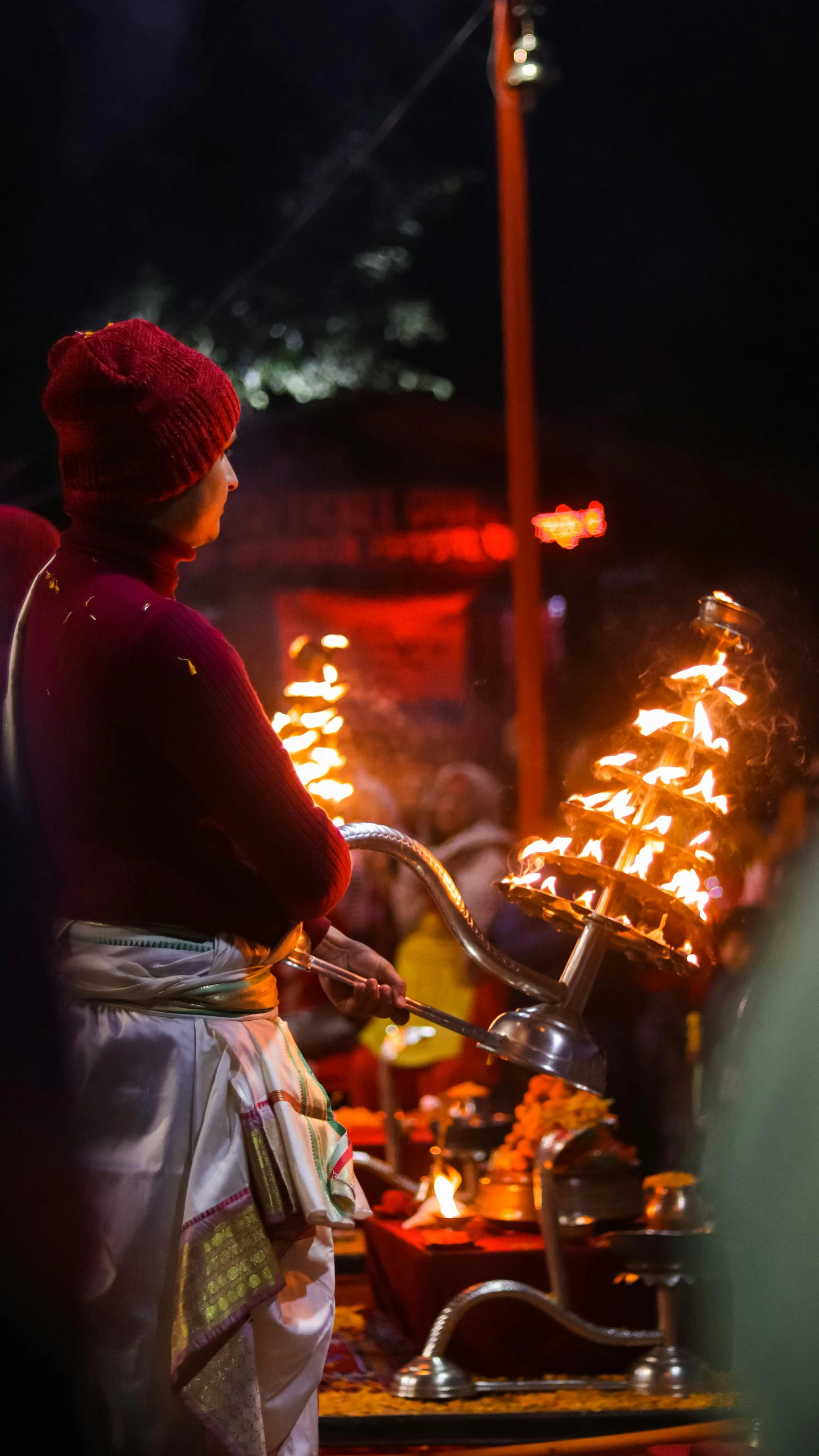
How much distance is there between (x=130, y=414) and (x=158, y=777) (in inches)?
16.7

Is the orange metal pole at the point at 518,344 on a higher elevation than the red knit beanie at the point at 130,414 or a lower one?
higher

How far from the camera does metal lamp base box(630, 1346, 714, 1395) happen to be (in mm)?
3514

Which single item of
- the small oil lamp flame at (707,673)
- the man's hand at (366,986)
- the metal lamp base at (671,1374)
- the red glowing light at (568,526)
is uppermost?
the red glowing light at (568,526)

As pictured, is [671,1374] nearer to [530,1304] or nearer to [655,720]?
[530,1304]

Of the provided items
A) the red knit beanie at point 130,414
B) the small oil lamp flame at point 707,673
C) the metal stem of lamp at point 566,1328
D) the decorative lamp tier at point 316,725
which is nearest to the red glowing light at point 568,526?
the decorative lamp tier at point 316,725

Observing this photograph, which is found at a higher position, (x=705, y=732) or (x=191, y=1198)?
(x=705, y=732)

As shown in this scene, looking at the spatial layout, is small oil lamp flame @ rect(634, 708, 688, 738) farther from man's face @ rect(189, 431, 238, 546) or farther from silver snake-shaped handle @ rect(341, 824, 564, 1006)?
man's face @ rect(189, 431, 238, 546)

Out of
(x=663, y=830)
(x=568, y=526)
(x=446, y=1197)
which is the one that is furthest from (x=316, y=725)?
(x=663, y=830)

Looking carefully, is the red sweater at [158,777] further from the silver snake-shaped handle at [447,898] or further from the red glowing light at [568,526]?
the red glowing light at [568,526]

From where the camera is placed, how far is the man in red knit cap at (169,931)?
4.94 ft

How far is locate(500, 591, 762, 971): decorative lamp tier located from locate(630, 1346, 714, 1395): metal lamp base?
6.00ft

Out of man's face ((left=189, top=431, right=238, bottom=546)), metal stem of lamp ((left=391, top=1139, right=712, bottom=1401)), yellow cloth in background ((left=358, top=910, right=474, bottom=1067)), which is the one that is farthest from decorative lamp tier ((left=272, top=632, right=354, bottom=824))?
man's face ((left=189, top=431, right=238, bottom=546))

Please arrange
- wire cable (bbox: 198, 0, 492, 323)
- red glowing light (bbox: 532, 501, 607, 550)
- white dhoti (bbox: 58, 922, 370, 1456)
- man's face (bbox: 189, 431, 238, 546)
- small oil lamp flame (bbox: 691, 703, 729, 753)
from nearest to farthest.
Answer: white dhoti (bbox: 58, 922, 370, 1456) < man's face (bbox: 189, 431, 238, 546) < small oil lamp flame (bbox: 691, 703, 729, 753) < red glowing light (bbox: 532, 501, 607, 550) < wire cable (bbox: 198, 0, 492, 323)

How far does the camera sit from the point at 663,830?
7.06ft
